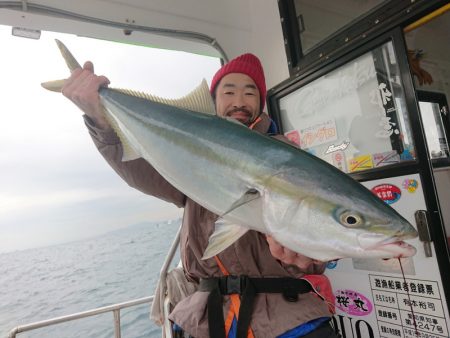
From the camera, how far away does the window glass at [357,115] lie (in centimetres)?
211

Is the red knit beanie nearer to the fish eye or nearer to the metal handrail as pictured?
the fish eye

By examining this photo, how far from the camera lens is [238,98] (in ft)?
5.43

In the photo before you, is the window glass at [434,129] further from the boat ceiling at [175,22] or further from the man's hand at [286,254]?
the man's hand at [286,254]

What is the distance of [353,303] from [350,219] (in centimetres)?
202

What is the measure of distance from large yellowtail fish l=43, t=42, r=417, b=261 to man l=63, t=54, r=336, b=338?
23cm

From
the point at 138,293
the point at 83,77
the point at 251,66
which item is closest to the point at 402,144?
the point at 251,66

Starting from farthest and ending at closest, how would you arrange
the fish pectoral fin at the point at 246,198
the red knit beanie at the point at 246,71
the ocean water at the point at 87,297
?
the ocean water at the point at 87,297
the red knit beanie at the point at 246,71
the fish pectoral fin at the point at 246,198

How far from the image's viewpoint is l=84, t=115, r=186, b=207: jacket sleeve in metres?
1.34

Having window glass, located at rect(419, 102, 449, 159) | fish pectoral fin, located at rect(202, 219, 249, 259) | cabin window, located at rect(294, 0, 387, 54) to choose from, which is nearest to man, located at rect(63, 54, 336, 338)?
fish pectoral fin, located at rect(202, 219, 249, 259)

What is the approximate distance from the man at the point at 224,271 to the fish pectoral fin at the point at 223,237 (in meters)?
0.23

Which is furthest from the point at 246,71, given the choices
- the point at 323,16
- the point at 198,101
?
the point at 323,16

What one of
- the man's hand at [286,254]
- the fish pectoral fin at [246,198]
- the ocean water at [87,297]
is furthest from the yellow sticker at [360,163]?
the ocean water at [87,297]

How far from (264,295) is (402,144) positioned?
4.82ft

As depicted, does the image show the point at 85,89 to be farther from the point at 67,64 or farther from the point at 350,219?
the point at 350,219
